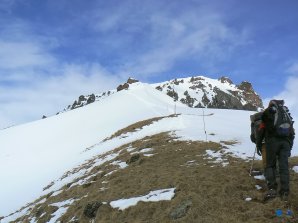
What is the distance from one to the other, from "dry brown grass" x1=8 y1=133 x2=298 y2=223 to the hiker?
0.56 metres

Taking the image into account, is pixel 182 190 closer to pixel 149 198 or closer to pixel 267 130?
pixel 149 198

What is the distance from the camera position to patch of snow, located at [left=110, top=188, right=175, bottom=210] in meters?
15.2

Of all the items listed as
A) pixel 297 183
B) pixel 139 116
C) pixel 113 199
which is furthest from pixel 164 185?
pixel 139 116

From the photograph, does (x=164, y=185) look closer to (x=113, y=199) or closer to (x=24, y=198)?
(x=113, y=199)

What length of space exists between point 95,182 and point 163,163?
13.5 ft

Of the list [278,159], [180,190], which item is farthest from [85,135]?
[278,159]

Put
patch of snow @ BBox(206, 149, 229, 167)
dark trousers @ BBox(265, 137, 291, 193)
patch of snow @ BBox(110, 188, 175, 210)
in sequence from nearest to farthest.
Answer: dark trousers @ BBox(265, 137, 291, 193)
patch of snow @ BBox(110, 188, 175, 210)
patch of snow @ BBox(206, 149, 229, 167)

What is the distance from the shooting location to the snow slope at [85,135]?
31.6m

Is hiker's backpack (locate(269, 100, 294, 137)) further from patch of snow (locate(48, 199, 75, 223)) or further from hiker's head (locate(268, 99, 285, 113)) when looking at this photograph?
patch of snow (locate(48, 199, 75, 223))

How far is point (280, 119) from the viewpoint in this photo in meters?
12.8

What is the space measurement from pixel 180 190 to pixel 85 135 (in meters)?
42.9

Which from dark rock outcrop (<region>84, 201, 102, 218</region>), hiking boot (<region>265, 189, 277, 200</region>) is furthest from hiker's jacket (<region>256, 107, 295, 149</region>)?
dark rock outcrop (<region>84, 201, 102, 218</region>)

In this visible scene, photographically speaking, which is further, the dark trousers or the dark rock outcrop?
the dark rock outcrop

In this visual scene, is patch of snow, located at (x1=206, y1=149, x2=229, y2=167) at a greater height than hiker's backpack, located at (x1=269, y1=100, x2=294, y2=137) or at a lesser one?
lesser
